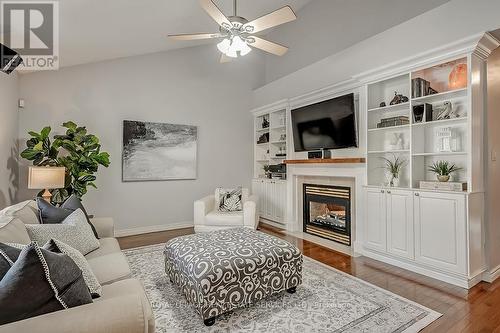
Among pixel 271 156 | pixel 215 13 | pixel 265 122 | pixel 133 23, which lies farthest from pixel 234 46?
pixel 265 122

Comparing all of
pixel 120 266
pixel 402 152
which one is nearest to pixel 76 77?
pixel 120 266

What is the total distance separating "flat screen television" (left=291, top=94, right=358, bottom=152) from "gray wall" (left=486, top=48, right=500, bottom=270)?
1.40 m

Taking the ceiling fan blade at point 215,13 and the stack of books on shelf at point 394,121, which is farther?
the stack of books on shelf at point 394,121

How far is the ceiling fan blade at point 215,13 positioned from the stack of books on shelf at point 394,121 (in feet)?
7.42

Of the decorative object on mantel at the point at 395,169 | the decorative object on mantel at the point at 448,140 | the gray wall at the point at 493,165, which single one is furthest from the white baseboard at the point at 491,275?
the decorative object on mantel at the point at 448,140

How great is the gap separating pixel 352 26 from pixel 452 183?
295cm

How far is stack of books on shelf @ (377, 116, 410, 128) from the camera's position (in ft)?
10.5

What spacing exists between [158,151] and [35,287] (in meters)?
3.92

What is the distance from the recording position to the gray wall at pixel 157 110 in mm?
4023

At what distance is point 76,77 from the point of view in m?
4.11

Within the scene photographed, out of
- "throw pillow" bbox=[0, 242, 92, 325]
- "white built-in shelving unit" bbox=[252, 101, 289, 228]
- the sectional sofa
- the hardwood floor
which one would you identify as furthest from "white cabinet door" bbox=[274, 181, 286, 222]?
"throw pillow" bbox=[0, 242, 92, 325]

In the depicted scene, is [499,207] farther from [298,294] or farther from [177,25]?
[177,25]

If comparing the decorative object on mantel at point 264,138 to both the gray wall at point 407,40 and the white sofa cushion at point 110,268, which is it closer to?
the gray wall at point 407,40

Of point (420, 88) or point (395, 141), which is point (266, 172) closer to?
point (395, 141)
